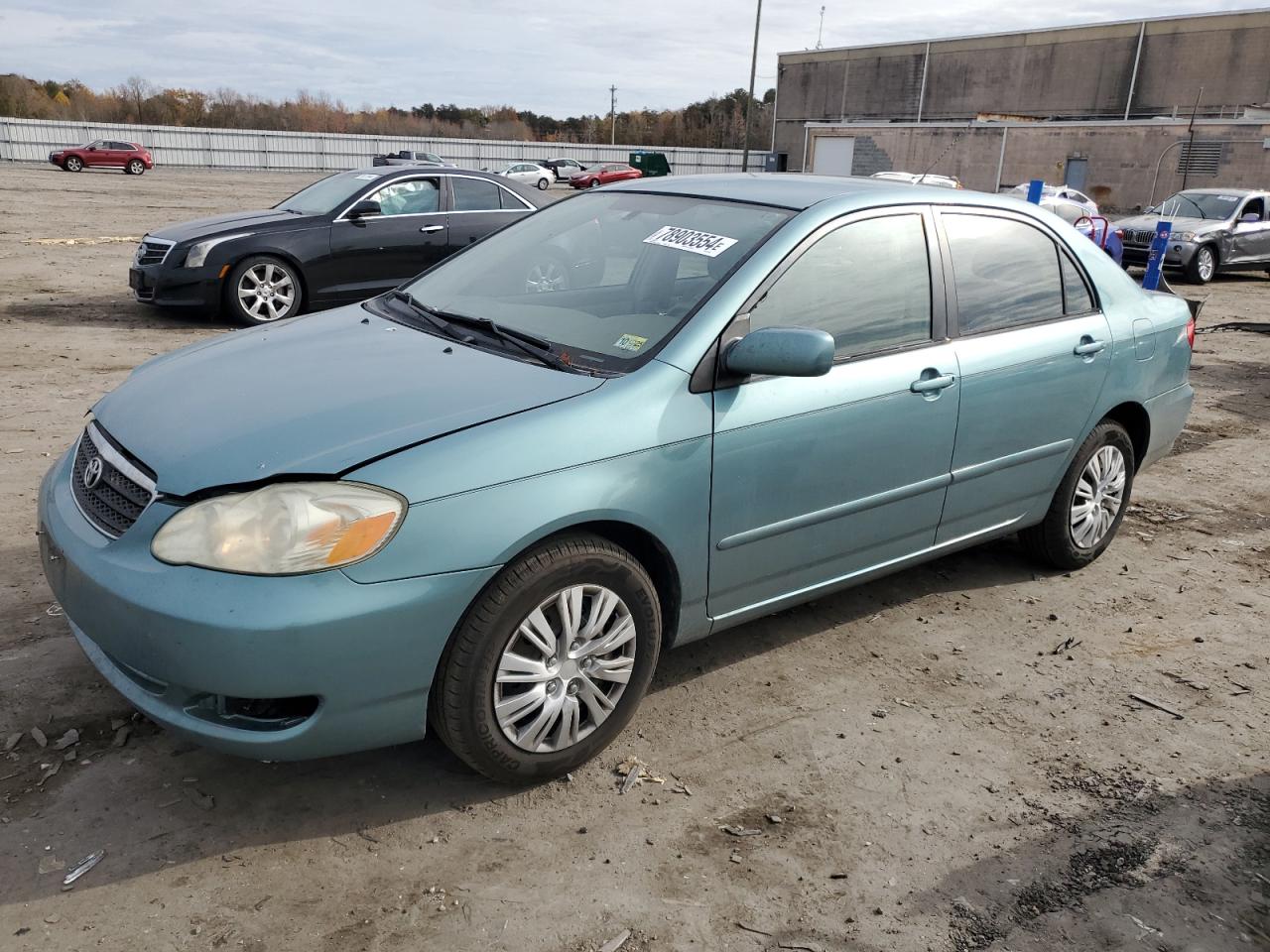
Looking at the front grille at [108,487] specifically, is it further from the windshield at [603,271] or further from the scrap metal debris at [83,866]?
the windshield at [603,271]

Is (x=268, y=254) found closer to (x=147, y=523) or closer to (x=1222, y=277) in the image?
(x=147, y=523)

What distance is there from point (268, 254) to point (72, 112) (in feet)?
238

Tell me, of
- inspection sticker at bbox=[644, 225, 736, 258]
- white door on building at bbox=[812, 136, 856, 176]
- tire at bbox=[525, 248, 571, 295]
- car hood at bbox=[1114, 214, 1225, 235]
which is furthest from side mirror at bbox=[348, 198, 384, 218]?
white door on building at bbox=[812, 136, 856, 176]

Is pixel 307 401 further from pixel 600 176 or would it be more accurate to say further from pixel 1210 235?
pixel 600 176

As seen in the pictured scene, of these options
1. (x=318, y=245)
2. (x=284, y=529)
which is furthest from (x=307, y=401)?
(x=318, y=245)

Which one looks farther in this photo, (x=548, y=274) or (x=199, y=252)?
(x=199, y=252)

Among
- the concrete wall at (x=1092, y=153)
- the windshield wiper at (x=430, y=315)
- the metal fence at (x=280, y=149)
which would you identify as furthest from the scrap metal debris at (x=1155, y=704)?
the metal fence at (x=280, y=149)

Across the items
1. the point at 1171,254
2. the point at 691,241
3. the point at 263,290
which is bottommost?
the point at 263,290

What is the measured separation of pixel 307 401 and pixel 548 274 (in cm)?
130

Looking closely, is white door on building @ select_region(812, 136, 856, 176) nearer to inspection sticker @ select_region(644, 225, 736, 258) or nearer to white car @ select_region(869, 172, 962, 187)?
white car @ select_region(869, 172, 962, 187)

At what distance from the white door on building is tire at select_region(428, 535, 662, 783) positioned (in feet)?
167

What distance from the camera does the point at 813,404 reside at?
3.29 metres

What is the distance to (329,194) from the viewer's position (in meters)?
10.0

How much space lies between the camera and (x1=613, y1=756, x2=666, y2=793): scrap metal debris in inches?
118
